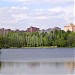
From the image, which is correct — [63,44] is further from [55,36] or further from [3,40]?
[3,40]

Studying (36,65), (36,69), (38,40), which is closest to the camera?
(36,69)

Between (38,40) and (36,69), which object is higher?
(38,40)

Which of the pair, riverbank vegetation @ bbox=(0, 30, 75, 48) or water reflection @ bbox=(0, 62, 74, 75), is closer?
water reflection @ bbox=(0, 62, 74, 75)

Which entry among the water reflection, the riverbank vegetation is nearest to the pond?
the water reflection

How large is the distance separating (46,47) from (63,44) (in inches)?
82.8

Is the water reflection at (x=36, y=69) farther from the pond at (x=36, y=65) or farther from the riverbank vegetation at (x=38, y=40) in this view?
the riverbank vegetation at (x=38, y=40)

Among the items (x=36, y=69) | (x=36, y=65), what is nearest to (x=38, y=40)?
(x=36, y=65)

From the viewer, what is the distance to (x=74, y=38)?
36219mm

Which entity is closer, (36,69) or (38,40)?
(36,69)

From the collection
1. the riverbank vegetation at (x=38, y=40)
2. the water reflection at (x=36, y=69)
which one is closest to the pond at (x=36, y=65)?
the water reflection at (x=36, y=69)

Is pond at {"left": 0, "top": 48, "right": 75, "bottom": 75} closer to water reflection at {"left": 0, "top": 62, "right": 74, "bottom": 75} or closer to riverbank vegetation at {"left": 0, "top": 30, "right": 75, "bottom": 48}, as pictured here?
water reflection at {"left": 0, "top": 62, "right": 74, "bottom": 75}

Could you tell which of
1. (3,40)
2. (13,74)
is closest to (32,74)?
(13,74)

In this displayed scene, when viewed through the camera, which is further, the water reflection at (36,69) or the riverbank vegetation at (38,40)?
the riverbank vegetation at (38,40)

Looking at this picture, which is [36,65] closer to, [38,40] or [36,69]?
[36,69]
